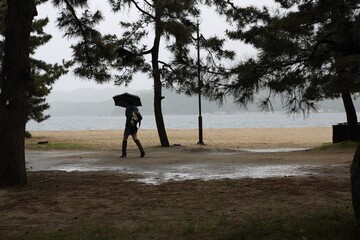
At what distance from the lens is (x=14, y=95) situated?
23.0ft

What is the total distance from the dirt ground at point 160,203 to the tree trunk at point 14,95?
1.40 feet

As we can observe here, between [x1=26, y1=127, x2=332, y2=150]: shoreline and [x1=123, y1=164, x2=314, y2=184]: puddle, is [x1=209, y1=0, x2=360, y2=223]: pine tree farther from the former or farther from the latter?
[x1=26, y1=127, x2=332, y2=150]: shoreline

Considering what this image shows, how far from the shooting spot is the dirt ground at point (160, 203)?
14.1ft

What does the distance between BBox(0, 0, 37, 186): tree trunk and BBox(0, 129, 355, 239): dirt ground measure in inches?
16.8

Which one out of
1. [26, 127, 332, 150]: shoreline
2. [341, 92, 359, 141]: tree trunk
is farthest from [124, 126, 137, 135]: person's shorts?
[341, 92, 359, 141]: tree trunk

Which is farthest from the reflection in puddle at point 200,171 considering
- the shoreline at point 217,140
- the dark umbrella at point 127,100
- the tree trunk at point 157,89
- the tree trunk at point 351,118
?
the shoreline at point 217,140

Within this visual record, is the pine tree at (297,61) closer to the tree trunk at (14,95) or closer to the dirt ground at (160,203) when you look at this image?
the dirt ground at (160,203)

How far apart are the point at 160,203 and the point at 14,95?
3367 millimetres

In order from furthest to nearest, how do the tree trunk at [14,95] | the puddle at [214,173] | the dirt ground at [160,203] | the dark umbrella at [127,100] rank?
the dark umbrella at [127,100] < the puddle at [214,173] < the tree trunk at [14,95] < the dirt ground at [160,203]

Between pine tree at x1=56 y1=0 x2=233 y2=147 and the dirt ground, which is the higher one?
pine tree at x1=56 y1=0 x2=233 y2=147

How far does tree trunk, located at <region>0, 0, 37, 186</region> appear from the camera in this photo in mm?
6977

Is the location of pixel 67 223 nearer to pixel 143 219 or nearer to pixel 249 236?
pixel 143 219

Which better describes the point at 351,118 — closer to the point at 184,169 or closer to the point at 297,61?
the point at 297,61

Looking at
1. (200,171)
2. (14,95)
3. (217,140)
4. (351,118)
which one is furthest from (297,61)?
(217,140)
